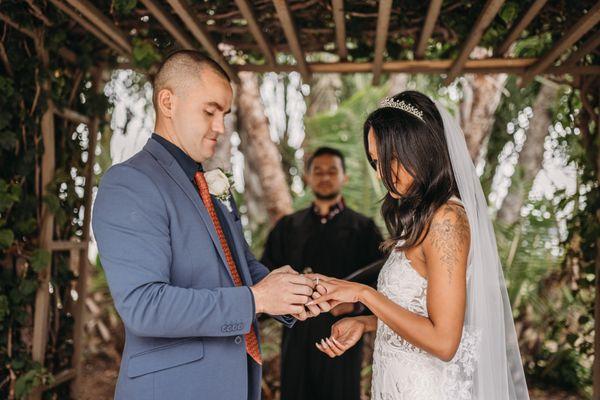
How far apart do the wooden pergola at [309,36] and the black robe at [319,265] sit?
142cm

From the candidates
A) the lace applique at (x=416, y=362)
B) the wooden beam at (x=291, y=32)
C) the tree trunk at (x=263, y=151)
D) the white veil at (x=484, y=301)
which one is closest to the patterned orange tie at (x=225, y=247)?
the lace applique at (x=416, y=362)

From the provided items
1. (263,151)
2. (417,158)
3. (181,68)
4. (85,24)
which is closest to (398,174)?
(417,158)

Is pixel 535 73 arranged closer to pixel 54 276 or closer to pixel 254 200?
pixel 54 276

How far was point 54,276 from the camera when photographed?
13.3 ft

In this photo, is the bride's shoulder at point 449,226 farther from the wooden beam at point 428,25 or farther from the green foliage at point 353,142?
the green foliage at point 353,142

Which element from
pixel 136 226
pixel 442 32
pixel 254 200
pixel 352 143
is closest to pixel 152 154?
pixel 136 226

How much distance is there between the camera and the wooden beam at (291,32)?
334cm

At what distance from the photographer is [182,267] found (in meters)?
2.21

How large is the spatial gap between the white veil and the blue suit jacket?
3.18 ft

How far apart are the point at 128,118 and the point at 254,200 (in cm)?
518

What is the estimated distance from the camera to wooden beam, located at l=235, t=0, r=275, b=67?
3.44 m

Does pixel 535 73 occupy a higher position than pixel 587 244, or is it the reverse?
pixel 535 73

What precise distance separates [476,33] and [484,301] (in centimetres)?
179

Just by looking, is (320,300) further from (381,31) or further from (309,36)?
(309,36)
